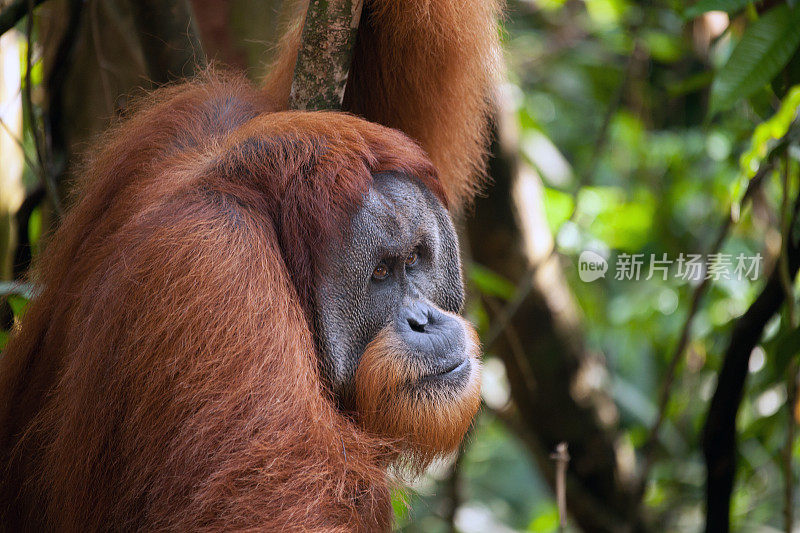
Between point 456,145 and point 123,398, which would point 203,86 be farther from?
point 123,398

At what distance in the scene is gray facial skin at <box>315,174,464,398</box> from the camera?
163 cm

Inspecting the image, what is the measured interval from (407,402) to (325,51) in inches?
30.8

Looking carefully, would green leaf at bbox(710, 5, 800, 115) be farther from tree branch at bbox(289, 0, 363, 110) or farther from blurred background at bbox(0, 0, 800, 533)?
tree branch at bbox(289, 0, 363, 110)

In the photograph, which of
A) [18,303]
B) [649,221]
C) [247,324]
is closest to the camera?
[247,324]

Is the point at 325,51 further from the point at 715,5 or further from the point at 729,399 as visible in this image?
the point at 729,399

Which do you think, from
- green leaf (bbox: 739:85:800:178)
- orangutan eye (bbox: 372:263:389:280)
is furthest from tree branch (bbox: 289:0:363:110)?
green leaf (bbox: 739:85:800:178)

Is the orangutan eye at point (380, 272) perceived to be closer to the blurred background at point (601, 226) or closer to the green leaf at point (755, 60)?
the blurred background at point (601, 226)

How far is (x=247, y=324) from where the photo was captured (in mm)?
1445

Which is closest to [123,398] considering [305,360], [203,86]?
[305,360]

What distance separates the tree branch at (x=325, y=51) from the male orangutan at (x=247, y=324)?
0.14m

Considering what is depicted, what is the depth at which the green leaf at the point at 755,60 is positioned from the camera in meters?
2.21

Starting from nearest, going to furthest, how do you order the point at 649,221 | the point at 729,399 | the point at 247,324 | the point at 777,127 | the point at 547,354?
the point at 247,324 < the point at 777,127 < the point at 729,399 < the point at 547,354 < the point at 649,221

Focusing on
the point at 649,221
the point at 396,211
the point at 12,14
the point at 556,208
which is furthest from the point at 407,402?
the point at 649,221

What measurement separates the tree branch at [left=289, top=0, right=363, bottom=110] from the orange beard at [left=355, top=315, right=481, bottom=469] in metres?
0.57
